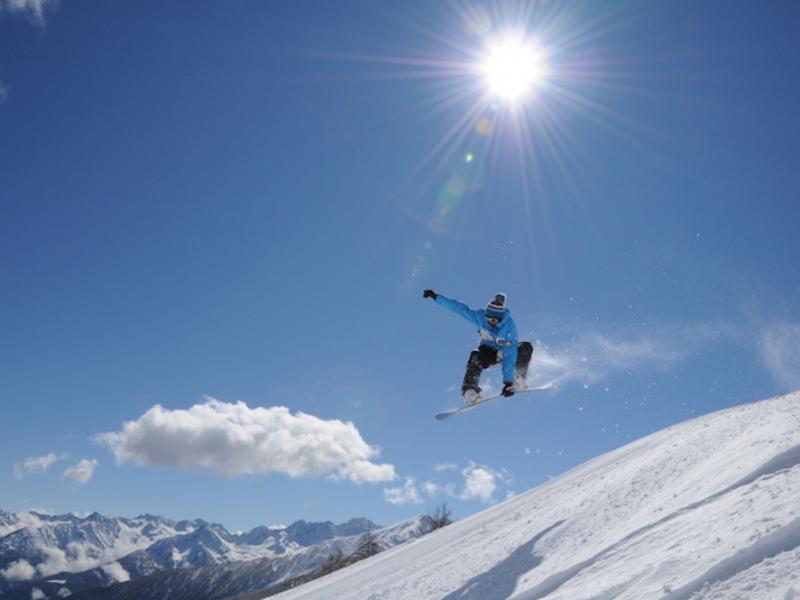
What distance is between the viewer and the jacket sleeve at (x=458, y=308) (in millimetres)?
12850

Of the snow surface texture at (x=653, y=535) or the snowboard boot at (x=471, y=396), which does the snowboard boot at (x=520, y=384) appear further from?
the snow surface texture at (x=653, y=535)

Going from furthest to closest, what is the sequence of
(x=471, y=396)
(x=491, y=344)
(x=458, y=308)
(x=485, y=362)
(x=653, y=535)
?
(x=471, y=396)
(x=485, y=362)
(x=491, y=344)
(x=458, y=308)
(x=653, y=535)

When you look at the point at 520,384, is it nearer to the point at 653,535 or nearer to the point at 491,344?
the point at 491,344

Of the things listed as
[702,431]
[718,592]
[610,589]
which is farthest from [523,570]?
[702,431]

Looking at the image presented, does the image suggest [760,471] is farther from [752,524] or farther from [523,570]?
[523,570]

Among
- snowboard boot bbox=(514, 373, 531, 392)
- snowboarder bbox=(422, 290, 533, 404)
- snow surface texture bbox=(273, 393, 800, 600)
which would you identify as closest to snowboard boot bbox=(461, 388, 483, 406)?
snowboarder bbox=(422, 290, 533, 404)

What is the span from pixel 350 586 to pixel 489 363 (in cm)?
613

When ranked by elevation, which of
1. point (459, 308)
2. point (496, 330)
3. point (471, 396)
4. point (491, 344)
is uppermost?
point (459, 308)

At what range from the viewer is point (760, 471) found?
16.0 feet

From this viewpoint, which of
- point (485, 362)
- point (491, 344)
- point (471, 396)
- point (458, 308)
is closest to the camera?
point (458, 308)

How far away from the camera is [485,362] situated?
44.7 ft

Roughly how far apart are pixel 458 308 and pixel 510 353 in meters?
1.72

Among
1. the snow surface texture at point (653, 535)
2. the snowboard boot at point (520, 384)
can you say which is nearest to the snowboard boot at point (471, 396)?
the snowboard boot at point (520, 384)

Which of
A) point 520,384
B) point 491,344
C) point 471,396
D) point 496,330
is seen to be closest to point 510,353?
point 491,344
